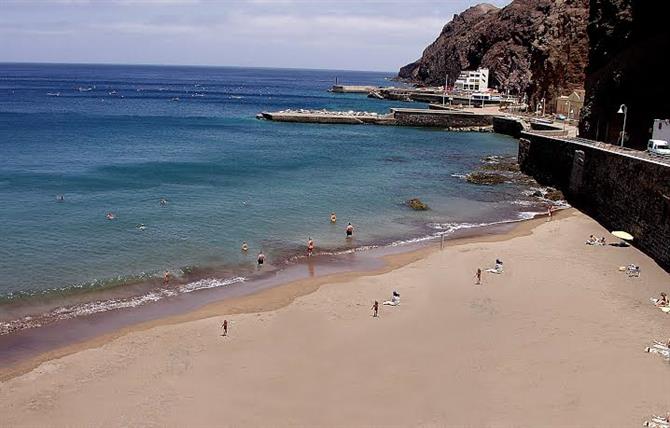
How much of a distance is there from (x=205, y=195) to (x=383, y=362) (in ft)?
82.1

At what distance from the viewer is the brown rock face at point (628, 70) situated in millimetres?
38719

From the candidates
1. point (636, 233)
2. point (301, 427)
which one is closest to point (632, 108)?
point (636, 233)

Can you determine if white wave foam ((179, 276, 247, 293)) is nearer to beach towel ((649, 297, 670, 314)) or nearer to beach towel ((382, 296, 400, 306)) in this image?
beach towel ((382, 296, 400, 306))

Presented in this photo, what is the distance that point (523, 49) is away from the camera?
13238 centimetres

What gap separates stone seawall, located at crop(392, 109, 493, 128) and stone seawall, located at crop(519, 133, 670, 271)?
43066mm

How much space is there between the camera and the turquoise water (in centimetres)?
2716

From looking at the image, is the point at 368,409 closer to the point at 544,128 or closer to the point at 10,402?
the point at 10,402

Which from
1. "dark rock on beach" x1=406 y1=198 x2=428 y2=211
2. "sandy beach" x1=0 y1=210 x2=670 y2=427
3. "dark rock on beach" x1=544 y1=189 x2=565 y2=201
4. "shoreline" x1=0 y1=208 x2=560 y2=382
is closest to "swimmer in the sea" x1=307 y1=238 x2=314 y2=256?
"shoreline" x1=0 y1=208 x2=560 y2=382

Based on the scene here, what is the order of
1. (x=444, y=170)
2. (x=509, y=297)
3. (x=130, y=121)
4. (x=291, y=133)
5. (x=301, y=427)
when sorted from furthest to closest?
1. (x=130, y=121)
2. (x=291, y=133)
3. (x=444, y=170)
4. (x=509, y=297)
5. (x=301, y=427)

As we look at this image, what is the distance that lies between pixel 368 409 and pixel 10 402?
8680mm

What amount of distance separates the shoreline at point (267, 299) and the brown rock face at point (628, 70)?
1286 centimetres

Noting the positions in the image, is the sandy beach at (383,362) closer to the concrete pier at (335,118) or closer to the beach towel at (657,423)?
the beach towel at (657,423)

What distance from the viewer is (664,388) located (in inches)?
619

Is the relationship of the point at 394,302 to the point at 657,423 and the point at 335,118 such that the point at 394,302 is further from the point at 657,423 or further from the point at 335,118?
the point at 335,118
